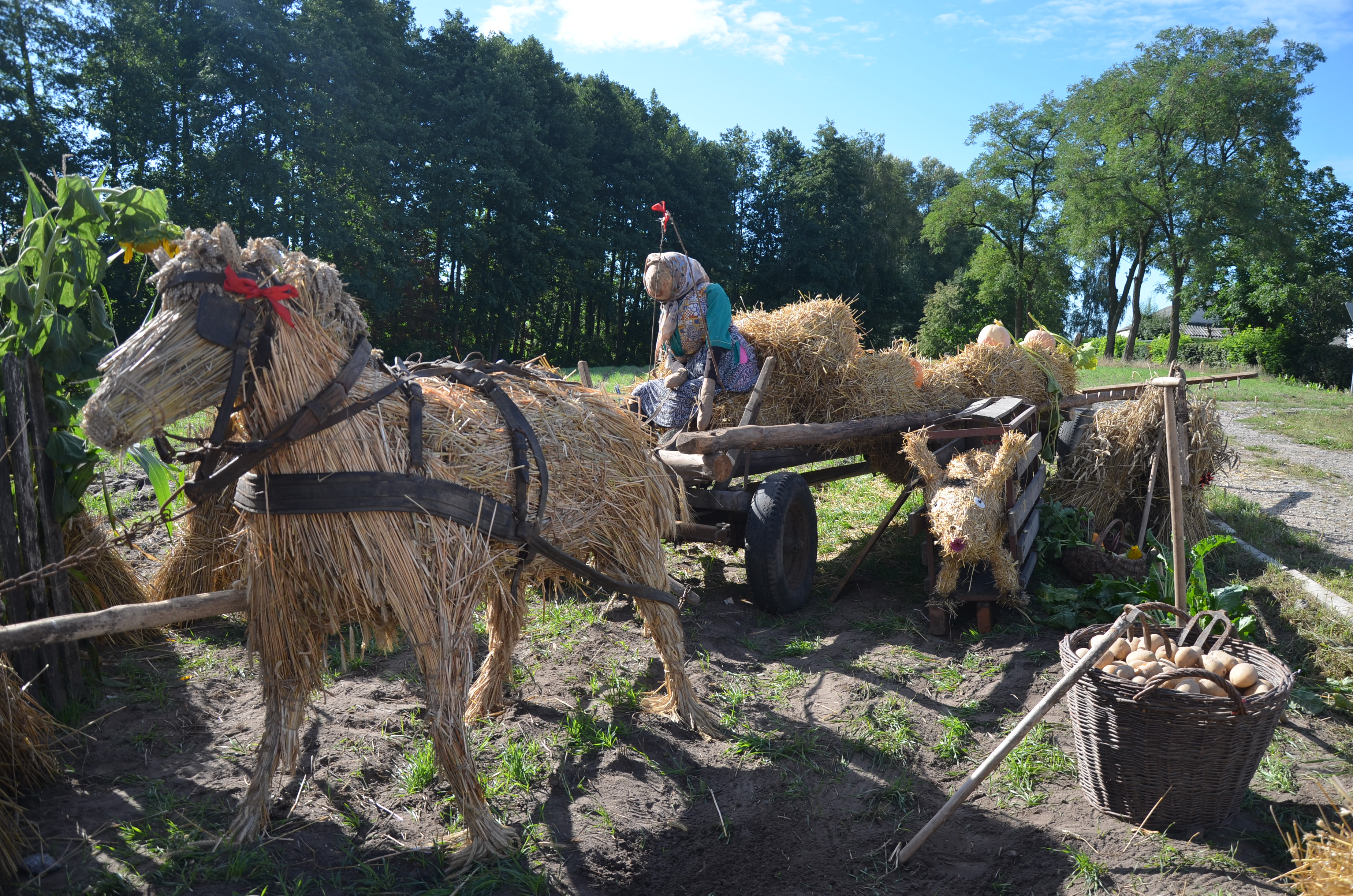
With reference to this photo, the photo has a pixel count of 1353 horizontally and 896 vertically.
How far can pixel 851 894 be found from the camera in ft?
9.23

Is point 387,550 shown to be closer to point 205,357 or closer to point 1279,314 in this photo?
point 205,357

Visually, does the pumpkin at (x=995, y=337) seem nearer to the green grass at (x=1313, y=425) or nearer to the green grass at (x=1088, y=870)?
the green grass at (x=1088, y=870)

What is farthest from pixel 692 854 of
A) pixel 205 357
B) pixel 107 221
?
pixel 107 221

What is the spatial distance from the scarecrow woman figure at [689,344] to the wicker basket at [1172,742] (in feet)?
10.00

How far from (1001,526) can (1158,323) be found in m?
55.2

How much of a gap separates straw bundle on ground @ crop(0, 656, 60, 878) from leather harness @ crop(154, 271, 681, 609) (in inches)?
58.1

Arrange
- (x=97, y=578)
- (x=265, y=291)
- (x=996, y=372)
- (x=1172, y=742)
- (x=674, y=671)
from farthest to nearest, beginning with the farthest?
(x=996, y=372) → (x=97, y=578) → (x=674, y=671) → (x=1172, y=742) → (x=265, y=291)

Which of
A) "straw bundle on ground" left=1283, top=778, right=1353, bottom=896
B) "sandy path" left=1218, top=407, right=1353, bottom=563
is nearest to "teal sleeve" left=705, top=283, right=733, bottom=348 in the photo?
"straw bundle on ground" left=1283, top=778, right=1353, bottom=896

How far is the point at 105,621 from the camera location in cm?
216

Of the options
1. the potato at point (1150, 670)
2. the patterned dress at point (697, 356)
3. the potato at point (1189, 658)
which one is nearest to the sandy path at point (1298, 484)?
the potato at point (1189, 658)

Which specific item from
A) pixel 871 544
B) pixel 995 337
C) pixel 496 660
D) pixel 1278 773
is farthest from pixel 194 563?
pixel 995 337

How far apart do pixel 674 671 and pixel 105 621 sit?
2438 millimetres

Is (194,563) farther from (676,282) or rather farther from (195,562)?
(676,282)

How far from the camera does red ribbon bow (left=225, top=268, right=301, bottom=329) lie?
7.29 ft
